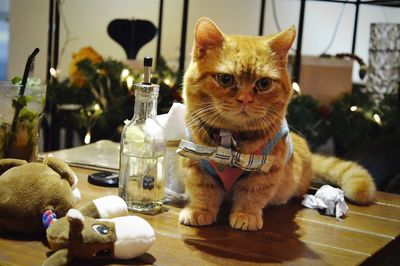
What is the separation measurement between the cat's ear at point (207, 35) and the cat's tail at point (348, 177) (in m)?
0.54

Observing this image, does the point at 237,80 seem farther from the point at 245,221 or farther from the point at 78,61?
the point at 78,61

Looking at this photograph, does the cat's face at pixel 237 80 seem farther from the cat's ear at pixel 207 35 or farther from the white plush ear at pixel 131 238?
the white plush ear at pixel 131 238

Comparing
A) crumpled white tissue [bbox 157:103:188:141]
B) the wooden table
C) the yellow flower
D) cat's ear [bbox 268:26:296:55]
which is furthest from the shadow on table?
the yellow flower

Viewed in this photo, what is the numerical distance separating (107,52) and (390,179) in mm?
1827

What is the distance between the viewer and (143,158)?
1104mm

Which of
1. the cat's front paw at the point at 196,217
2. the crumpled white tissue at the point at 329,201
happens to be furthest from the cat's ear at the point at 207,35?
the crumpled white tissue at the point at 329,201

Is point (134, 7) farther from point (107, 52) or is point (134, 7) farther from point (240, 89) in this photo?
point (240, 89)

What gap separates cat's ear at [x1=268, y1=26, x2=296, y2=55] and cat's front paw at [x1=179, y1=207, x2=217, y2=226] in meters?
0.36

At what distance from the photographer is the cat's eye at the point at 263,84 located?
3.37 ft

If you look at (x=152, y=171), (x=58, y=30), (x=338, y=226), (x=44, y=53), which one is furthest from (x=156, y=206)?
(x=44, y=53)

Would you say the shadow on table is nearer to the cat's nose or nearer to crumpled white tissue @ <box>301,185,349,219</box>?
crumpled white tissue @ <box>301,185,349,219</box>

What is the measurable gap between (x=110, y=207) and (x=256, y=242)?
0.27 m

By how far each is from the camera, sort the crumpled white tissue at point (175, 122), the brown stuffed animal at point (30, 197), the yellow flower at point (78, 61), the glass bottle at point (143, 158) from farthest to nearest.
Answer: the yellow flower at point (78, 61) → the crumpled white tissue at point (175, 122) → the glass bottle at point (143, 158) → the brown stuffed animal at point (30, 197)

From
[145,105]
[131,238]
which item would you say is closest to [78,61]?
[145,105]
